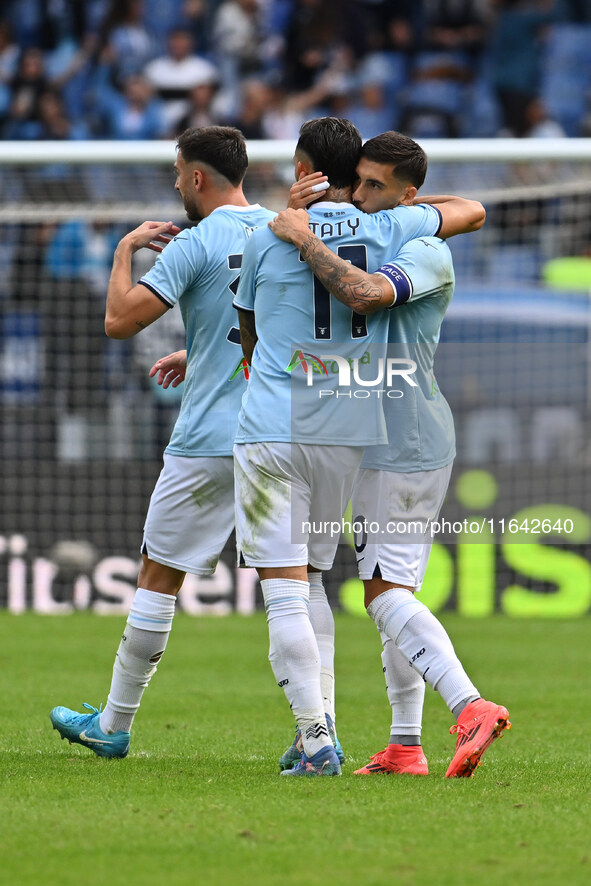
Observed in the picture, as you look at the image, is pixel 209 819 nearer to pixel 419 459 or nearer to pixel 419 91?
pixel 419 459

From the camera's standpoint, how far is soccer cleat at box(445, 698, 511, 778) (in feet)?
12.6

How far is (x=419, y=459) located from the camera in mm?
4219

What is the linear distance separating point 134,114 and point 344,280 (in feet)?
36.1

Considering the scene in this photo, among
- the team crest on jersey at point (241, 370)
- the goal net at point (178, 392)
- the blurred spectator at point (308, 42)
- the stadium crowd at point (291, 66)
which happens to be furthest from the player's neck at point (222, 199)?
the blurred spectator at point (308, 42)

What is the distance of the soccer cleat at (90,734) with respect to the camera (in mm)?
4605

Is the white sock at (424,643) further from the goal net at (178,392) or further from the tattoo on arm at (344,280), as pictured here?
the goal net at (178,392)

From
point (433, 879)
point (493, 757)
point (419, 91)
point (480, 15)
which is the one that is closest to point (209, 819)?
point (433, 879)

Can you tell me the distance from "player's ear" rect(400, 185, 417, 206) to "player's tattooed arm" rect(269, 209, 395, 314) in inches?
16.2

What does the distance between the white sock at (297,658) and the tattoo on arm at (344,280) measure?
88 cm

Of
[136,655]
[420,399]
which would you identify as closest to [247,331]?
[420,399]

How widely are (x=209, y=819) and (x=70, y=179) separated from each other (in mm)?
7756

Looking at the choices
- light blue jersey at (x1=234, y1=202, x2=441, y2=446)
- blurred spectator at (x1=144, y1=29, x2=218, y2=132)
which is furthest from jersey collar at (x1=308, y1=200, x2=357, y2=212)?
blurred spectator at (x1=144, y1=29, x2=218, y2=132)

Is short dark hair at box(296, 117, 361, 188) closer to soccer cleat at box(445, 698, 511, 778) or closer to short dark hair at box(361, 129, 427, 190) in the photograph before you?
short dark hair at box(361, 129, 427, 190)

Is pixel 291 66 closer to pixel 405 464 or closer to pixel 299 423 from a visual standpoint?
pixel 405 464
